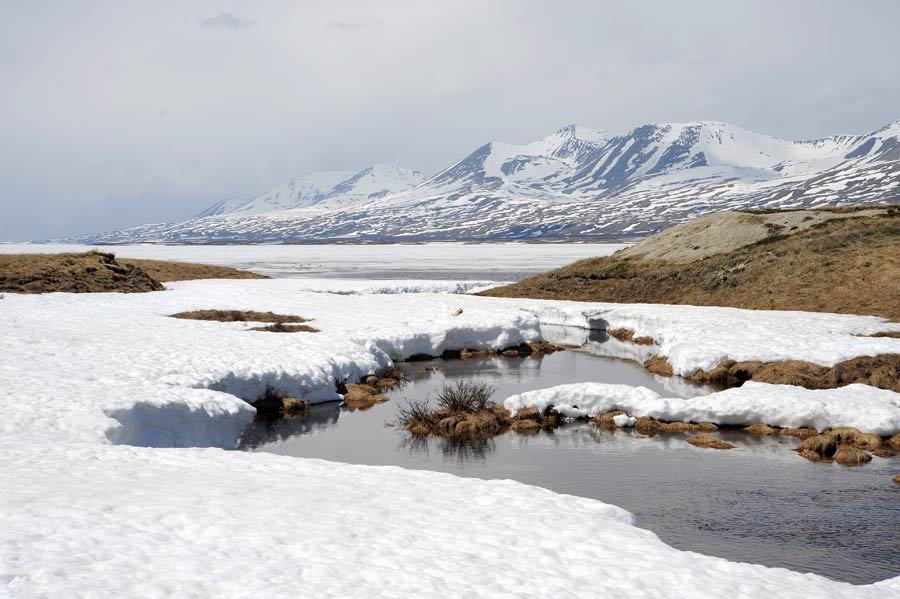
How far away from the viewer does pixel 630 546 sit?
1099 cm

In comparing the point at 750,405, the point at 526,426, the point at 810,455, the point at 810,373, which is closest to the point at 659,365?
the point at 810,373

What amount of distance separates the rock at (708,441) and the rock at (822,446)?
5.67 feet

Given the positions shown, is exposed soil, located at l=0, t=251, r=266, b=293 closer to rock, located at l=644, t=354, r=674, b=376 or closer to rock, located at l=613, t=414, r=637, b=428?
rock, located at l=644, t=354, r=674, b=376

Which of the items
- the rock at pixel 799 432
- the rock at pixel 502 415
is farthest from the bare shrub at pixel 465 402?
the rock at pixel 799 432

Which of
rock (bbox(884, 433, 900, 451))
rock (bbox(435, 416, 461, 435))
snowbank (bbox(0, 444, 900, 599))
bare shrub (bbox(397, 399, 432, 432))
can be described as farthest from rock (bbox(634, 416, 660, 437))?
snowbank (bbox(0, 444, 900, 599))

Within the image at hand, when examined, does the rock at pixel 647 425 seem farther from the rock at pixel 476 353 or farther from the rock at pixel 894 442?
the rock at pixel 476 353

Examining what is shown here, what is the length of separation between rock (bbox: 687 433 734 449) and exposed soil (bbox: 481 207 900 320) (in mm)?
21932

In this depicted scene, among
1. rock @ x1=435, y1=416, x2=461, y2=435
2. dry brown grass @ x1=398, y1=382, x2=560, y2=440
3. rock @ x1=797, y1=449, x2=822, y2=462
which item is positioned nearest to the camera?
rock @ x1=797, y1=449, x2=822, y2=462

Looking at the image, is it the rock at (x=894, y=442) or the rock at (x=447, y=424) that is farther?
the rock at (x=447, y=424)

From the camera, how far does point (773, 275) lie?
5028 cm

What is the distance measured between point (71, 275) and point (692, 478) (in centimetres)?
4298

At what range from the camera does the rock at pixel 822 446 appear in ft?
62.7

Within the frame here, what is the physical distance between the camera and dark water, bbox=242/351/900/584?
1343 centimetres

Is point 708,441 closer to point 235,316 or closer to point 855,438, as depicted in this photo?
point 855,438
